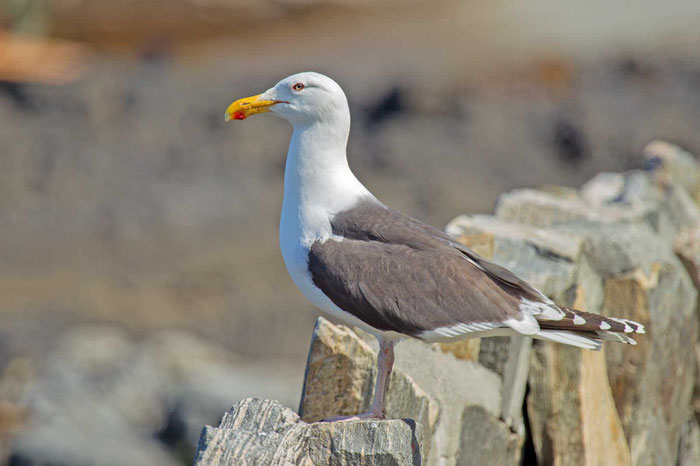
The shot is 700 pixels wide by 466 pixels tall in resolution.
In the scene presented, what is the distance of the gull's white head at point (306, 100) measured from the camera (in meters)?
3.81

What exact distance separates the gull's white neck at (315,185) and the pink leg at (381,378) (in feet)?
1.58

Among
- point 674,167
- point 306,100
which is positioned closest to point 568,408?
point 306,100

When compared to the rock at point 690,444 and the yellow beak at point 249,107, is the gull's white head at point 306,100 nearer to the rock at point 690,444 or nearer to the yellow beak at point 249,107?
the yellow beak at point 249,107

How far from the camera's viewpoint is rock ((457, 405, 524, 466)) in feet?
11.4

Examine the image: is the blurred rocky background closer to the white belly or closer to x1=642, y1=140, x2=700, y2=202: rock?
x1=642, y1=140, x2=700, y2=202: rock

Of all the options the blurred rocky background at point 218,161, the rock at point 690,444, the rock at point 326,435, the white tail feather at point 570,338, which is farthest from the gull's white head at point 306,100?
the blurred rocky background at point 218,161

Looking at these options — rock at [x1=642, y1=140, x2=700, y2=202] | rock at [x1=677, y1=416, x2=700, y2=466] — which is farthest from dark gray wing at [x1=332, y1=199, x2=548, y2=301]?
rock at [x1=642, y1=140, x2=700, y2=202]

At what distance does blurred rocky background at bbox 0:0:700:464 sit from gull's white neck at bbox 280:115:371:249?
4.43 metres

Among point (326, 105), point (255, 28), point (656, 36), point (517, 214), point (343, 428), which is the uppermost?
point (255, 28)

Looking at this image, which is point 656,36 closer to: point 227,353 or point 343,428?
point 227,353

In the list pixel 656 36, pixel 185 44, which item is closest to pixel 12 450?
pixel 656 36

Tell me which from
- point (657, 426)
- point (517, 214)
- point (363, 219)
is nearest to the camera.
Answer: point (363, 219)

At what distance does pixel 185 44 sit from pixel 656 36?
34.6 ft

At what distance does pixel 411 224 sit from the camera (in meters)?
3.65
